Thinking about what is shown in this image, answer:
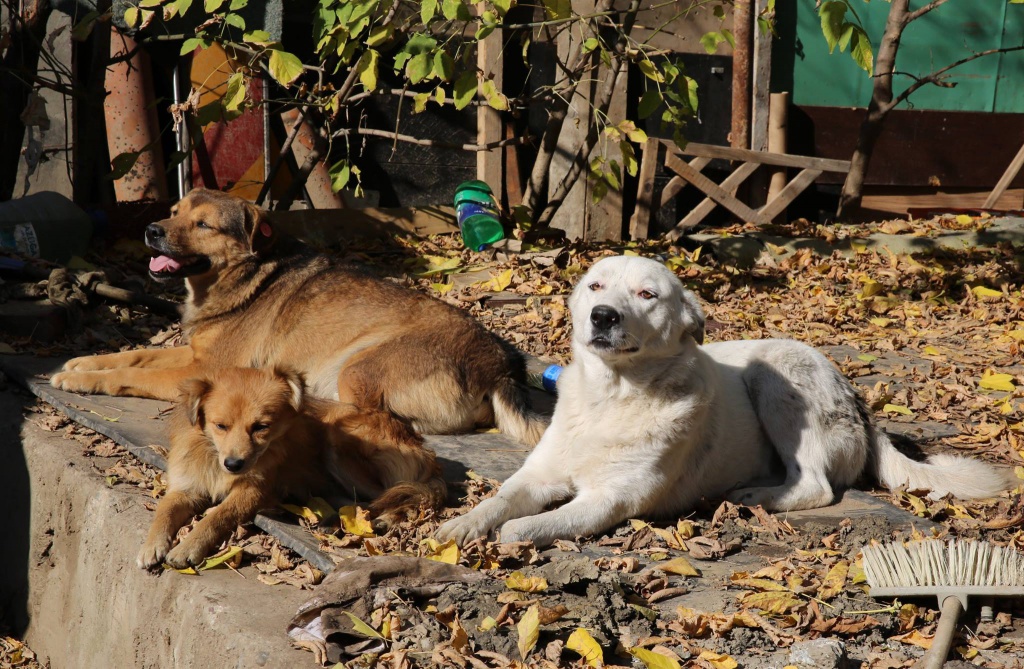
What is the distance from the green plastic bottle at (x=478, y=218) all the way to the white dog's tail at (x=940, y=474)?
16.8 ft

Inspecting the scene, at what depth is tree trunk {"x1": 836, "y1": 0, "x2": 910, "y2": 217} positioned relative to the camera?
10359 mm

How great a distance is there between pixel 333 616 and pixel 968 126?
38.4 feet

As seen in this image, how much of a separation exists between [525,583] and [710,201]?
321 inches

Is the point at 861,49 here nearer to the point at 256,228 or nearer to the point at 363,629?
the point at 256,228

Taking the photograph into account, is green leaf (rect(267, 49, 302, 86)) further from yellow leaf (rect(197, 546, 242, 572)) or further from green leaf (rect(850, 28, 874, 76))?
yellow leaf (rect(197, 546, 242, 572))

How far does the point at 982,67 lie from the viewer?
12492 millimetres

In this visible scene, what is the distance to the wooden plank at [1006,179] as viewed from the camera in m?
12.0

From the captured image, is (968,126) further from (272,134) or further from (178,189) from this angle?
(178,189)

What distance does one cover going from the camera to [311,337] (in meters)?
5.80

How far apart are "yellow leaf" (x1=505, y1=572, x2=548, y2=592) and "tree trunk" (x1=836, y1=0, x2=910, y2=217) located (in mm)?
8377

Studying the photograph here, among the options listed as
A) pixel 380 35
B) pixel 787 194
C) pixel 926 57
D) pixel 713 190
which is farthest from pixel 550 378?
pixel 926 57

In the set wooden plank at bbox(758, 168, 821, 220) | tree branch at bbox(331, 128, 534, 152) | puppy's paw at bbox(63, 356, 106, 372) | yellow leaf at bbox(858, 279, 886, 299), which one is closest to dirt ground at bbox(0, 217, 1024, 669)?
puppy's paw at bbox(63, 356, 106, 372)

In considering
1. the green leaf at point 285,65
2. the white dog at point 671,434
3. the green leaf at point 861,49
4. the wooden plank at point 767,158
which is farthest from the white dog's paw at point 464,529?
the wooden plank at point 767,158

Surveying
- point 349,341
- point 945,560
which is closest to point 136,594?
point 349,341
